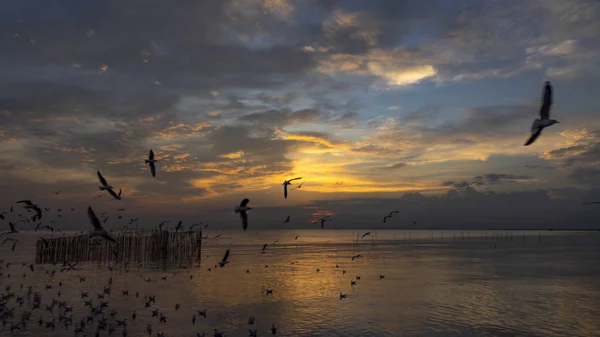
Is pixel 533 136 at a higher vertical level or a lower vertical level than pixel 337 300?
higher

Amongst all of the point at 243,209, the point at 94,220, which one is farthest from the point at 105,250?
the point at 243,209

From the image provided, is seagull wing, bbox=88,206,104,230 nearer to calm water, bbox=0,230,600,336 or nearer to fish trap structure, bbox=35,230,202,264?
calm water, bbox=0,230,600,336

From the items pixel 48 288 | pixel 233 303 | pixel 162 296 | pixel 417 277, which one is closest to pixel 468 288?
pixel 417 277

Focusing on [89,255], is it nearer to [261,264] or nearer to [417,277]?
[261,264]

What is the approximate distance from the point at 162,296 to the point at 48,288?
11042 mm

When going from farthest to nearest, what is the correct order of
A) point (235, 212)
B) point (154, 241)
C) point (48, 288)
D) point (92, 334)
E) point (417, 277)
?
point (154, 241) < point (417, 277) < point (48, 288) < point (92, 334) < point (235, 212)

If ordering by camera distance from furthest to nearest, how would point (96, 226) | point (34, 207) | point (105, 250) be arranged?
point (105, 250) < point (34, 207) < point (96, 226)

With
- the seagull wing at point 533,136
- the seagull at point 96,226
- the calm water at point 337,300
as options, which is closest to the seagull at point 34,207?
the seagull at point 96,226

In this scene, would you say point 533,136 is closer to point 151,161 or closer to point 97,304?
point 151,161

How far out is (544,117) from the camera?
46.9 ft

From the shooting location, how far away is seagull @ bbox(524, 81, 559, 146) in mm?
13712

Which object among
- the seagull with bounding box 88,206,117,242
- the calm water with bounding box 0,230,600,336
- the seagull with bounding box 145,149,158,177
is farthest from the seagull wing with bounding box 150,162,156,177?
the calm water with bounding box 0,230,600,336

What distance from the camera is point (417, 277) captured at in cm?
5428

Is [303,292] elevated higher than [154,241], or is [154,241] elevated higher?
[154,241]
